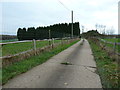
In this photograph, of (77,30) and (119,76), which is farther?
(77,30)

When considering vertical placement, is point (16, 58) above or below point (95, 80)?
above

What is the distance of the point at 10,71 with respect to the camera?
5027 millimetres

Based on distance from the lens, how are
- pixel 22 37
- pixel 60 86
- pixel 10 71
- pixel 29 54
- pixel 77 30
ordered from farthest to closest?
pixel 77 30
pixel 22 37
pixel 29 54
pixel 10 71
pixel 60 86

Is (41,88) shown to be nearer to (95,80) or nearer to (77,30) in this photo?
(95,80)

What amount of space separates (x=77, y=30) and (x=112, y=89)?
7991cm

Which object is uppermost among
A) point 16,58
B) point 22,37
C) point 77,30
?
point 77,30

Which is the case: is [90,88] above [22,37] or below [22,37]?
below

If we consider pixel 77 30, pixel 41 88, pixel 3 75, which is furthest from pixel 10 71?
pixel 77 30

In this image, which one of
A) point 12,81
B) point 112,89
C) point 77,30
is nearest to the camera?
point 112,89

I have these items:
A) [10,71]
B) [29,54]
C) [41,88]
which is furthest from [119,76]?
[29,54]

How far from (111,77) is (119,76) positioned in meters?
0.36

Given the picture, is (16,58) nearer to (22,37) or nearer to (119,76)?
(22,37)

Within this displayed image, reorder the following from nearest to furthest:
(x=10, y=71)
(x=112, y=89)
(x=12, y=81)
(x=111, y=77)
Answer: (x=112, y=89) < (x=12, y=81) < (x=111, y=77) < (x=10, y=71)

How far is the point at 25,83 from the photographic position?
3.96 m
